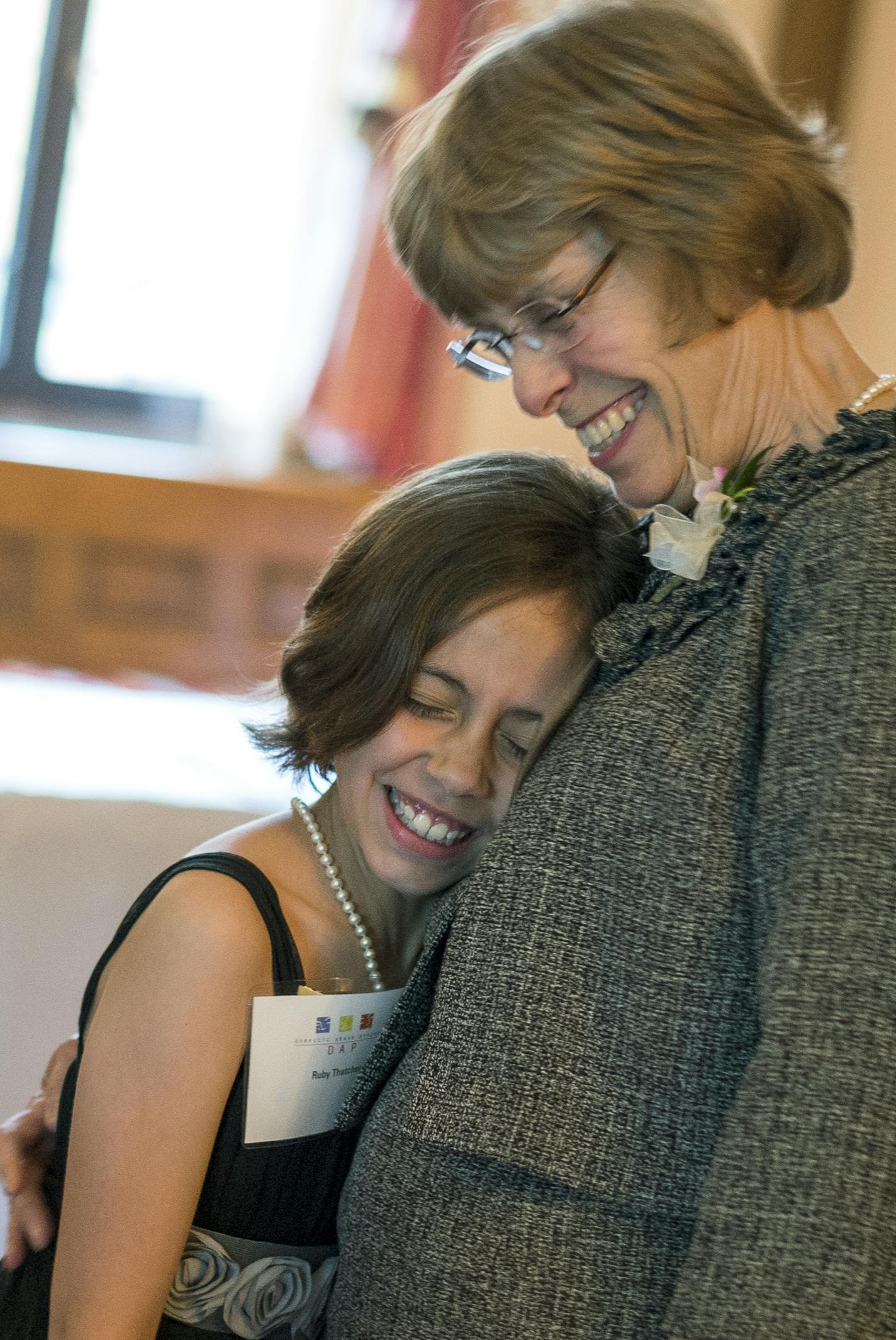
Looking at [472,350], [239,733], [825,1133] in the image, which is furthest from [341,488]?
[825,1133]

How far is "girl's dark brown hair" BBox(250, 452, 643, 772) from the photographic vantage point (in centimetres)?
125

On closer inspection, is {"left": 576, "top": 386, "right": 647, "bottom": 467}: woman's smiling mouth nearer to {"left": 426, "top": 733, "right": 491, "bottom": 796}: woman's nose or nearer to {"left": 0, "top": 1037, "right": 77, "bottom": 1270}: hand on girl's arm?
{"left": 426, "top": 733, "right": 491, "bottom": 796}: woman's nose

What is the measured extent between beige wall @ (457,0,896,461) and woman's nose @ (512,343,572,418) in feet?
5.58

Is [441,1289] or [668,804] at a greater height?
[668,804]

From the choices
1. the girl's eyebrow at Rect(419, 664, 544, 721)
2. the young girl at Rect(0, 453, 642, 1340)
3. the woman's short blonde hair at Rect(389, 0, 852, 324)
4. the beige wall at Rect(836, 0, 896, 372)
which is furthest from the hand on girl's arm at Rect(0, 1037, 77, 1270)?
the beige wall at Rect(836, 0, 896, 372)

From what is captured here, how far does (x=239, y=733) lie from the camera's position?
2.65 metres

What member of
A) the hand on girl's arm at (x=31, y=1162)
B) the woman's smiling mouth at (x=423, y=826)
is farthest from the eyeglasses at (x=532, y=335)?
the hand on girl's arm at (x=31, y=1162)

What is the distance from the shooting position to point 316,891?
51.1 inches

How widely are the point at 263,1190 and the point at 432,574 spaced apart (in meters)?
0.58

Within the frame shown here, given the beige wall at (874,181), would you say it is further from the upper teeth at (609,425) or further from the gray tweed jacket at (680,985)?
the gray tweed jacket at (680,985)

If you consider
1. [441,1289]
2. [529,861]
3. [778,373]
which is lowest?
[441,1289]

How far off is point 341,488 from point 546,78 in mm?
2590

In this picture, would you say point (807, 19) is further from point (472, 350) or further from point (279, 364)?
point (472, 350)

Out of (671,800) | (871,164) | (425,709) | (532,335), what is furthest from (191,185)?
(671,800)
